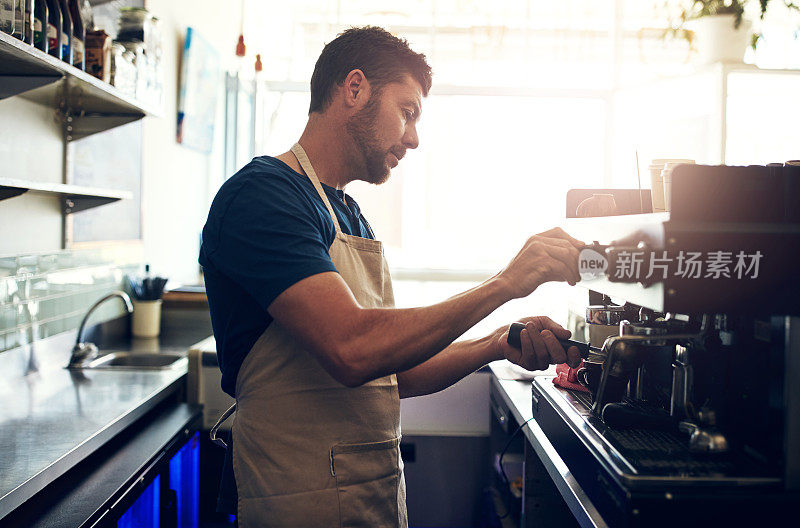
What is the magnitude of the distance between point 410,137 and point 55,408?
123cm

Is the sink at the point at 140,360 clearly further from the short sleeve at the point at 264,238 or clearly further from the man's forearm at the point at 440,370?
the short sleeve at the point at 264,238

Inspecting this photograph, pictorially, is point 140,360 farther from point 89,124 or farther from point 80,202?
point 89,124

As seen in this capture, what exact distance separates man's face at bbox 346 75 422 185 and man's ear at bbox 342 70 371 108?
0.01m

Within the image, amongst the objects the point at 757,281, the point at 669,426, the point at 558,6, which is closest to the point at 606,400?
the point at 669,426

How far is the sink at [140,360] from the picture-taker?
240cm

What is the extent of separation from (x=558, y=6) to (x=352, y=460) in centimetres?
385

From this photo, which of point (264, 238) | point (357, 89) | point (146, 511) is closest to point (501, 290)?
point (264, 238)

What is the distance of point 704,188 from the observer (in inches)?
38.6

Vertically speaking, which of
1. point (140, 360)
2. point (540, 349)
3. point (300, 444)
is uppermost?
point (540, 349)

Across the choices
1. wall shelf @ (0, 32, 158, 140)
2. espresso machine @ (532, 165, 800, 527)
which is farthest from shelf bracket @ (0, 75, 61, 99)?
espresso machine @ (532, 165, 800, 527)

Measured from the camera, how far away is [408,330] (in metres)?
0.99

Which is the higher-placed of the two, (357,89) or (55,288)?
(357,89)

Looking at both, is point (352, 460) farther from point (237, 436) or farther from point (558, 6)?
point (558, 6)

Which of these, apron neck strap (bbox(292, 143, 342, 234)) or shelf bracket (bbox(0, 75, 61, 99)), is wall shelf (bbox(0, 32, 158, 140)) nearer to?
shelf bracket (bbox(0, 75, 61, 99))
